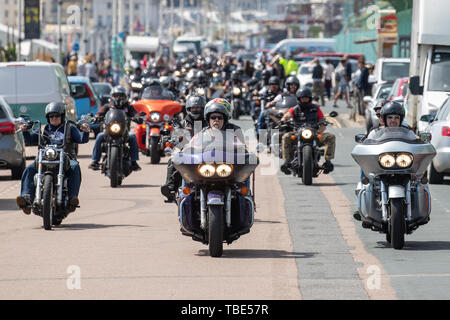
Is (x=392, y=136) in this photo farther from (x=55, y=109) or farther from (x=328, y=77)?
(x=328, y=77)

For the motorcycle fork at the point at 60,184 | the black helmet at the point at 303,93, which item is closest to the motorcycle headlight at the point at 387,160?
the motorcycle fork at the point at 60,184

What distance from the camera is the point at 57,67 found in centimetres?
3025

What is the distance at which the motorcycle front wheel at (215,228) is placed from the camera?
1245 cm

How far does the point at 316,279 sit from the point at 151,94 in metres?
16.2

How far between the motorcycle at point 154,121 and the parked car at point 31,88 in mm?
2681

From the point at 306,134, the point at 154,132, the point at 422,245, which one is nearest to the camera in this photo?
the point at 422,245

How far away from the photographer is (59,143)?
52.2 feet

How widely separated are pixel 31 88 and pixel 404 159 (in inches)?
668

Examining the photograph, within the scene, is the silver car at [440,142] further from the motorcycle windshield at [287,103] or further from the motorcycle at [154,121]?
the motorcycle at [154,121]

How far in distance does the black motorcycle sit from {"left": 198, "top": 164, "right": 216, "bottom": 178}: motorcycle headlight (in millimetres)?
8430

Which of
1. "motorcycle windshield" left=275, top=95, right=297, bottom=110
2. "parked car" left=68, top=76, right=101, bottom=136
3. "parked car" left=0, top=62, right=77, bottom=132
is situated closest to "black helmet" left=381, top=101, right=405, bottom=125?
"motorcycle windshield" left=275, top=95, right=297, bottom=110

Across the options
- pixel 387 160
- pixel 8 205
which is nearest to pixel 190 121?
pixel 387 160

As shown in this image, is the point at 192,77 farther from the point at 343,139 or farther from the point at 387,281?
the point at 387,281

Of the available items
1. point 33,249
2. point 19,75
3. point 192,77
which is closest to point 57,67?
point 19,75
